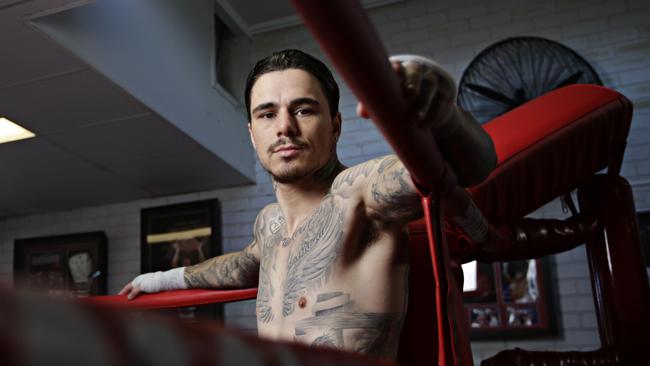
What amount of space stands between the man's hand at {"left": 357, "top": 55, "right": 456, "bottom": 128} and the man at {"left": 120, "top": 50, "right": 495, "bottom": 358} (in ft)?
Answer: 0.09

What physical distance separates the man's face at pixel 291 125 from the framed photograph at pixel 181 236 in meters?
3.08

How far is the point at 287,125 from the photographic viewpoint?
1.33m

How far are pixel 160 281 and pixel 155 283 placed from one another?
2 centimetres

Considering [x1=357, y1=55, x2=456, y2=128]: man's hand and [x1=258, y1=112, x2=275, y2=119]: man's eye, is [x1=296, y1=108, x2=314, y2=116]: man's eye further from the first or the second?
[x1=357, y1=55, x2=456, y2=128]: man's hand

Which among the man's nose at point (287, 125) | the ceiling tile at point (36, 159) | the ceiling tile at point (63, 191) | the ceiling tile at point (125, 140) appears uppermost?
the ceiling tile at point (125, 140)

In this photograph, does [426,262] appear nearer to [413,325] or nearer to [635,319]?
[413,325]

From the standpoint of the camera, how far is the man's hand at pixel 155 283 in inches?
63.5

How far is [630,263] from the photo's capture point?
1352mm

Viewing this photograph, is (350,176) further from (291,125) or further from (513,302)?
(513,302)

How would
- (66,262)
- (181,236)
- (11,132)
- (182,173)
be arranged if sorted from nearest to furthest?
(11,132) < (182,173) < (181,236) < (66,262)

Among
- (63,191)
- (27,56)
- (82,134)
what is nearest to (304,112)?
(27,56)

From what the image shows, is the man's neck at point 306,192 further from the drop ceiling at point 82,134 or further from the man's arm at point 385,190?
the drop ceiling at point 82,134

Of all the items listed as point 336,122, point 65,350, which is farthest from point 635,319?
point 65,350

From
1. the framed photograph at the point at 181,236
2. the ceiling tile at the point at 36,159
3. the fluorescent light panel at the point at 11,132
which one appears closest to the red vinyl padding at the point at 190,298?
the fluorescent light panel at the point at 11,132
